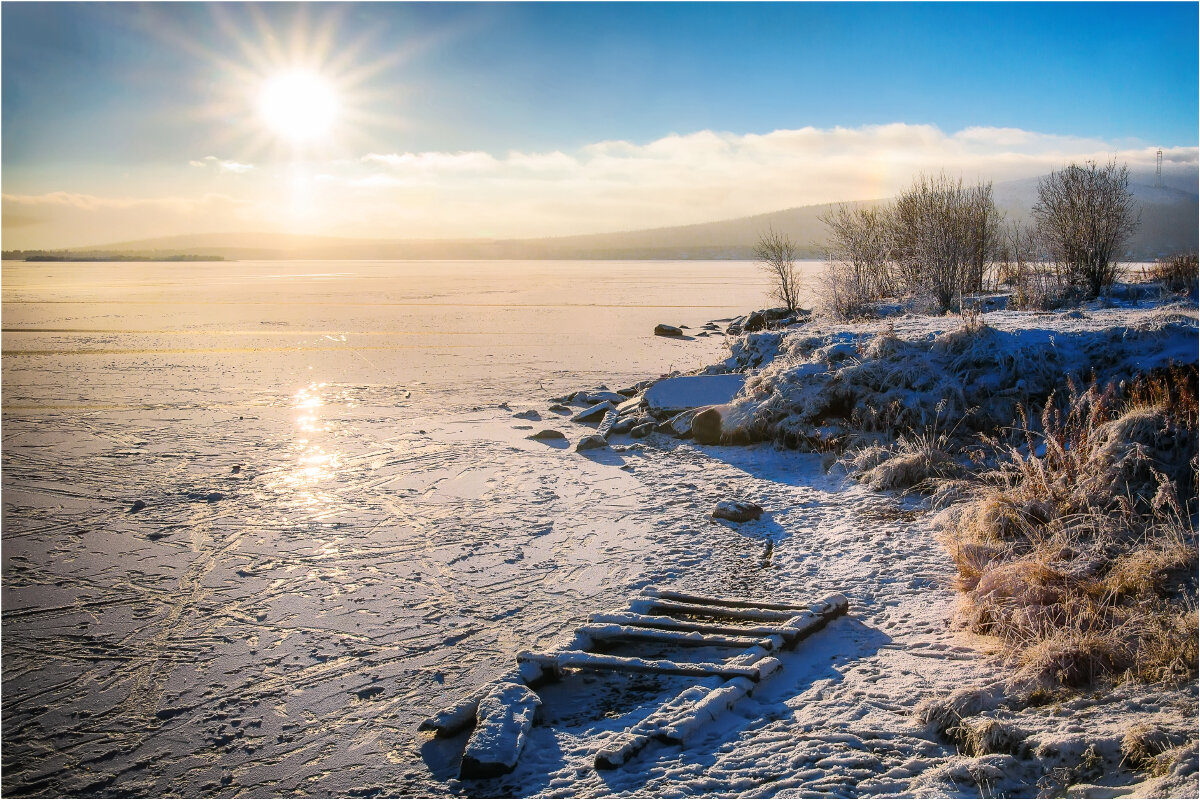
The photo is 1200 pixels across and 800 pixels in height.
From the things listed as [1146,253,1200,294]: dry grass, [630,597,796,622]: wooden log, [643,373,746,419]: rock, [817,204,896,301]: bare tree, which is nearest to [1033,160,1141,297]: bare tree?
[1146,253,1200,294]: dry grass

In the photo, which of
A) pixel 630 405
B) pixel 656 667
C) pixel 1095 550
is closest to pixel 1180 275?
pixel 630 405

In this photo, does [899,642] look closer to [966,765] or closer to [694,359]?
[966,765]

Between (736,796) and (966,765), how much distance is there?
1.04 metres

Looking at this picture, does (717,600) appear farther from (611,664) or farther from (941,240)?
(941,240)

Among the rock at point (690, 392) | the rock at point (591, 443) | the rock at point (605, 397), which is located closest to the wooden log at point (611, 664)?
the rock at point (591, 443)

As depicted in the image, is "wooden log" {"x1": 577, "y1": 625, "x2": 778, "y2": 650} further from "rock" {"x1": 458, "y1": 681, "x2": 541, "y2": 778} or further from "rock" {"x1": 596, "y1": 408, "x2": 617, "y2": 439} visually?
"rock" {"x1": 596, "y1": 408, "x2": 617, "y2": 439}

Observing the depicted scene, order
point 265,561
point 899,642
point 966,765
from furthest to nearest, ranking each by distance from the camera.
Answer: point 265,561 → point 899,642 → point 966,765

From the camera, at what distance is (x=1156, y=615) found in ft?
13.7

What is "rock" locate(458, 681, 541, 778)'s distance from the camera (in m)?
3.75

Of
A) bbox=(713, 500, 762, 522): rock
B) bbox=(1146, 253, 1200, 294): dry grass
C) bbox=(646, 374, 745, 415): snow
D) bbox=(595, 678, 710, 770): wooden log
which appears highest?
bbox=(1146, 253, 1200, 294): dry grass

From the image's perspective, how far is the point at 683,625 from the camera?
510 cm

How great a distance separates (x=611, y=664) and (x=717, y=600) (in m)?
1.17

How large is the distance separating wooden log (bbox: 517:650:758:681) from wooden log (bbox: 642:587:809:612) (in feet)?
2.80

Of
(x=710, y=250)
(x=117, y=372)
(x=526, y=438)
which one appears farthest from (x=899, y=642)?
(x=710, y=250)
